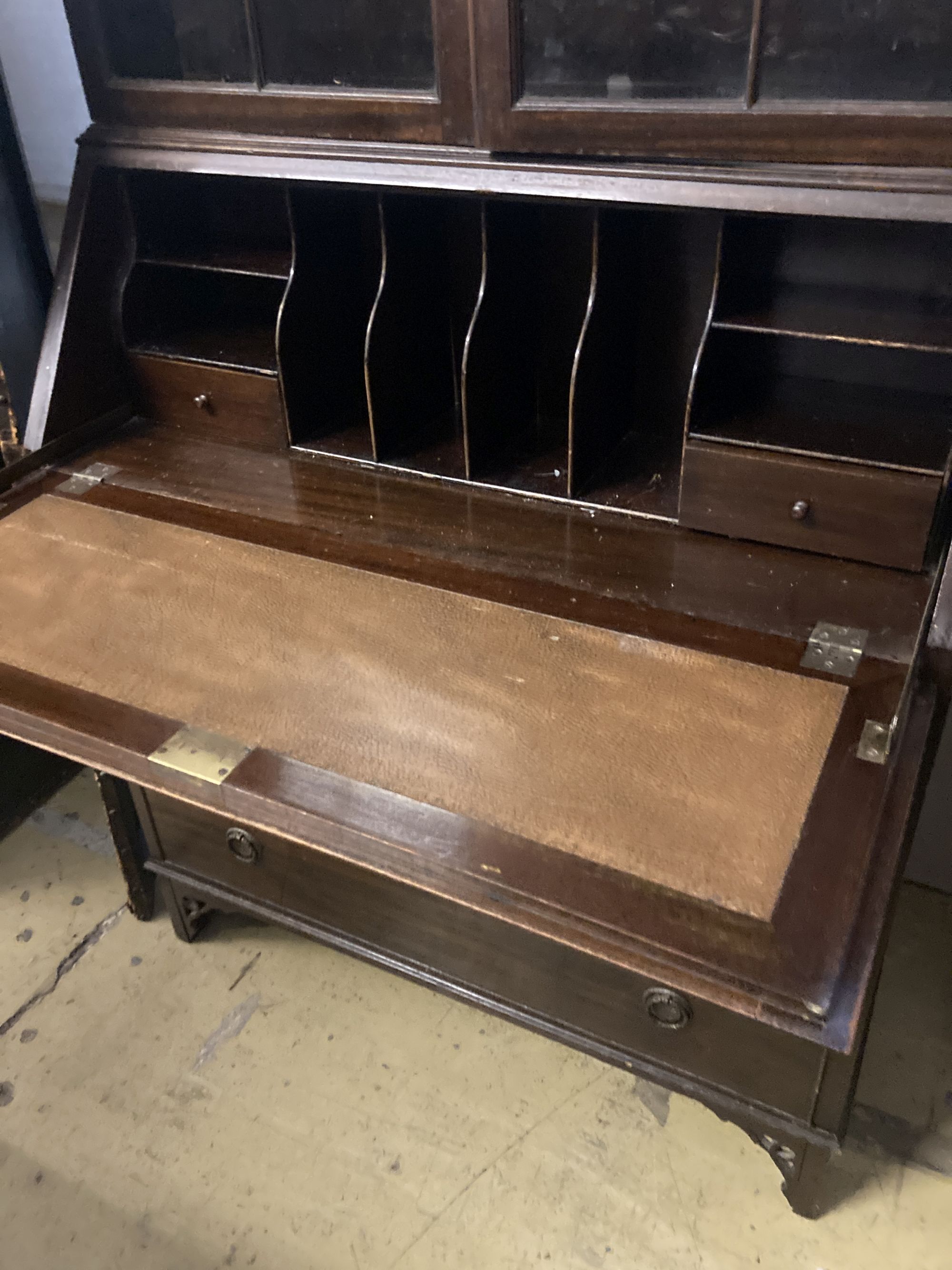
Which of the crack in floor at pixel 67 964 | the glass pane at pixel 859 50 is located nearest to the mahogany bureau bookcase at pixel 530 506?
the glass pane at pixel 859 50

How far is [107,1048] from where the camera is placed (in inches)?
59.1

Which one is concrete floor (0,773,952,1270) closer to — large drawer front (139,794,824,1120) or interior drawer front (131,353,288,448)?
large drawer front (139,794,824,1120)

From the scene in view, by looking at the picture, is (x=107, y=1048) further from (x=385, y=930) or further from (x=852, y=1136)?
(x=852, y=1136)

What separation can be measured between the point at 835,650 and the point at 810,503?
0.21m

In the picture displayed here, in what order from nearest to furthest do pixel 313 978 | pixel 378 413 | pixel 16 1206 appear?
pixel 16 1206 → pixel 378 413 → pixel 313 978

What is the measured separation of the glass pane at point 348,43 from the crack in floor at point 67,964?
1320 mm

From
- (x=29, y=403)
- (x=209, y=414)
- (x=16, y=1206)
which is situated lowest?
(x=16, y=1206)

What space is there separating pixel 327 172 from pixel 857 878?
1.00m

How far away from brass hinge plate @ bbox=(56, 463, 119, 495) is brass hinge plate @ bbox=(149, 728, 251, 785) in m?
0.61

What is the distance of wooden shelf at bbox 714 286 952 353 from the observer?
1102 mm

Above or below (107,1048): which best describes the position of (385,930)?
above

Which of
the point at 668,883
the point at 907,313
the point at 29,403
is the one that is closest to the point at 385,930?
the point at 668,883

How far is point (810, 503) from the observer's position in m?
1.20

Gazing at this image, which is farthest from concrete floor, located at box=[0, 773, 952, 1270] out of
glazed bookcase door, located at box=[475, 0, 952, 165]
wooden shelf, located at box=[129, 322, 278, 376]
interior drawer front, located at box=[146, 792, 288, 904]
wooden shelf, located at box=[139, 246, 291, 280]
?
glazed bookcase door, located at box=[475, 0, 952, 165]
